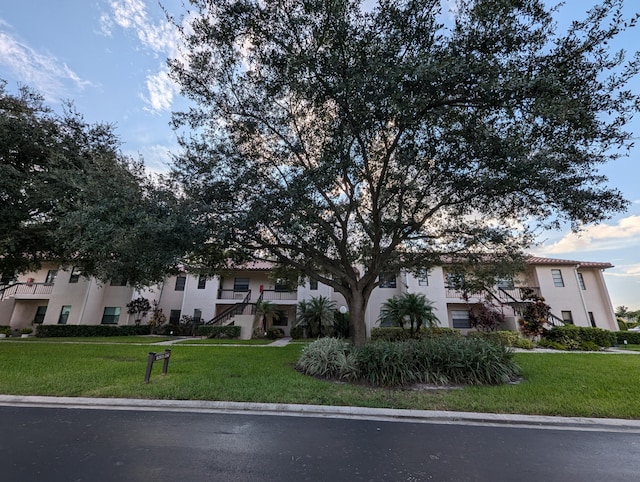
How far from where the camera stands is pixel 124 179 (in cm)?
872

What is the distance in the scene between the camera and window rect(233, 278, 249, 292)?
24091mm

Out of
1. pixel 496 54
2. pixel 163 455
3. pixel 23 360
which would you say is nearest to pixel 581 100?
pixel 496 54

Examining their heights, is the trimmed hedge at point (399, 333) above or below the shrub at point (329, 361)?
above

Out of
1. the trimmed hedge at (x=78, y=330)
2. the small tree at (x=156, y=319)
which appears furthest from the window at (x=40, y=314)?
the small tree at (x=156, y=319)

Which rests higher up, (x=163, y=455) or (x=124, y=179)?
(x=124, y=179)

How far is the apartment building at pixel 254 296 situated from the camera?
20.0 m

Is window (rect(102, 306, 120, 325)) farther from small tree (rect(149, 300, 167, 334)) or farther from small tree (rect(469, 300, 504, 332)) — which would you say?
small tree (rect(469, 300, 504, 332))

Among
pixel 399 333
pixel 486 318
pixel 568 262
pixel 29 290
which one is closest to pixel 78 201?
pixel 399 333

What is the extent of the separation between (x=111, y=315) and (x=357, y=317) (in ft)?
Result: 73.0

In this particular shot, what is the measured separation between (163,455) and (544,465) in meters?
4.87

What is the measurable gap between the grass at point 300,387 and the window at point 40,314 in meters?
17.3

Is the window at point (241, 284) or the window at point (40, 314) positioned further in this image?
the window at point (241, 284)

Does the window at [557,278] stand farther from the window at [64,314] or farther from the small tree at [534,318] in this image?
the window at [64,314]

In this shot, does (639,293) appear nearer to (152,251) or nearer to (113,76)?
(152,251)
